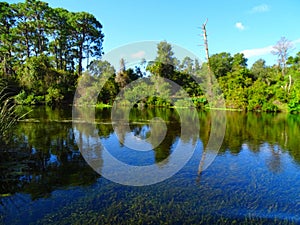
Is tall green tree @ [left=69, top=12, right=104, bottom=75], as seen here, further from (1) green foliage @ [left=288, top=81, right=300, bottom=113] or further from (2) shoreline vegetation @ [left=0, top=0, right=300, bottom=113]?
(1) green foliage @ [left=288, top=81, right=300, bottom=113]

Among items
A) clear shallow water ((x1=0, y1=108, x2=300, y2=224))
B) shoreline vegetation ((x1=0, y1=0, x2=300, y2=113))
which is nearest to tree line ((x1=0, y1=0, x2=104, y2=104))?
shoreline vegetation ((x1=0, y1=0, x2=300, y2=113))

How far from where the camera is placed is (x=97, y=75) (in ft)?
90.2

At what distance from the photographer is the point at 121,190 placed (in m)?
4.23

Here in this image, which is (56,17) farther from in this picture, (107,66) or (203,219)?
(203,219)

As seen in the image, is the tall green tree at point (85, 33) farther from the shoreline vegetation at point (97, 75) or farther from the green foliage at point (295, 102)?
the green foliage at point (295, 102)

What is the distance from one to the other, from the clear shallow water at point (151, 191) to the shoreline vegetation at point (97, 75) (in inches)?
726

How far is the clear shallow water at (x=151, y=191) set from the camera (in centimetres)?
329

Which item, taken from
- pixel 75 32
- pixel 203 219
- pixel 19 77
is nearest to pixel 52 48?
pixel 75 32

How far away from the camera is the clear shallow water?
10.8ft

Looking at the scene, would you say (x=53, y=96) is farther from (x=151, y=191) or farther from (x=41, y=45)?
(x=151, y=191)

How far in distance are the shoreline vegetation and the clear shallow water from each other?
1844cm

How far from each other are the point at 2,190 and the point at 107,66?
24669 millimetres

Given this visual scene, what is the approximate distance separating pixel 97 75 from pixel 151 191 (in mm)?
24786

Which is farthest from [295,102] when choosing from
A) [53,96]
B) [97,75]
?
[53,96]
